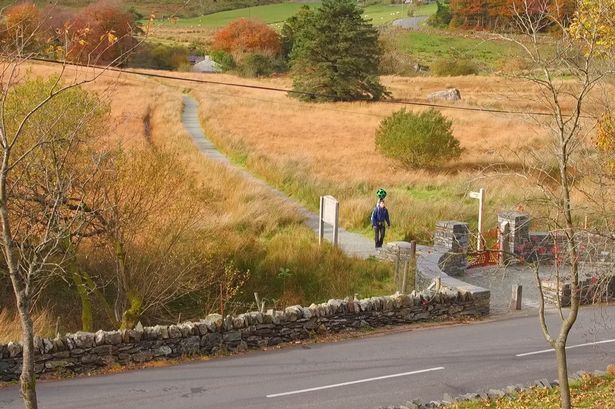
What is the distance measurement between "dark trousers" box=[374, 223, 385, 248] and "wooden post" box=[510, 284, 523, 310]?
467 cm

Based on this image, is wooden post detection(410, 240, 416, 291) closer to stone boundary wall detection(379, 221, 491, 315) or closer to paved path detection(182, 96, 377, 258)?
stone boundary wall detection(379, 221, 491, 315)

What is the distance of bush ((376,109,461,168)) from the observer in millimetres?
34656

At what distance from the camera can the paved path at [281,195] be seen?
21.5 m

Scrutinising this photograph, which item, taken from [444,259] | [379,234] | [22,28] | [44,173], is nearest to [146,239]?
[44,173]

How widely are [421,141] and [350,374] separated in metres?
22.3

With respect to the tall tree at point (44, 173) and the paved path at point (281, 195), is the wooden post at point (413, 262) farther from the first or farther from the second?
the tall tree at point (44, 173)

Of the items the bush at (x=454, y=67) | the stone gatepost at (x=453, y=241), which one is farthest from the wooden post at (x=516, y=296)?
the bush at (x=454, y=67)

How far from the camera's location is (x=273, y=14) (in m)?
101

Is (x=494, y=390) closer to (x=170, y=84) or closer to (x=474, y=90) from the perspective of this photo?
(x=474, y=90)

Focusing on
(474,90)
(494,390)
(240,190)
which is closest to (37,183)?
(494,390)

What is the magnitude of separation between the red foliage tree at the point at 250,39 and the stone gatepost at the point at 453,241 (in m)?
60.1

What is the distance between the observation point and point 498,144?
39.7m

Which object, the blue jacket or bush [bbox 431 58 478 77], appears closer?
the blue jacket

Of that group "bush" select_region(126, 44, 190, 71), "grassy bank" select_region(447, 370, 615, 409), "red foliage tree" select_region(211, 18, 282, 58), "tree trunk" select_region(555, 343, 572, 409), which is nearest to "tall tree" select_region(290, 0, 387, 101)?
"red foliage tree" select_region(211, 18, 282, 58)
